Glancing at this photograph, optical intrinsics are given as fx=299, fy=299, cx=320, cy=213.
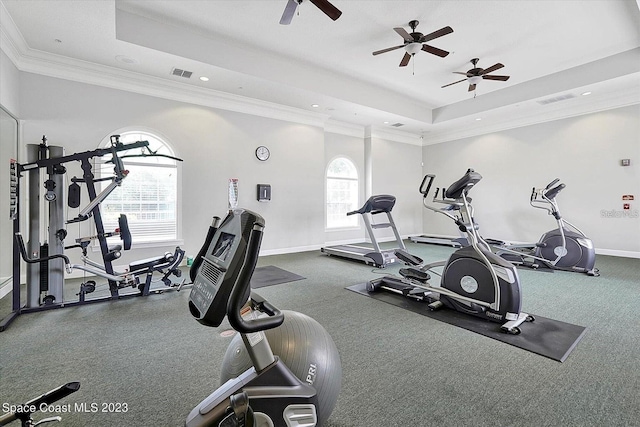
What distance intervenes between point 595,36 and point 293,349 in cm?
666

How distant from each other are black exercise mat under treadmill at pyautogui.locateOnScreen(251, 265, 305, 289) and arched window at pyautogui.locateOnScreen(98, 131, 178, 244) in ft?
6.32

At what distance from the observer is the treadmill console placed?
0.97m

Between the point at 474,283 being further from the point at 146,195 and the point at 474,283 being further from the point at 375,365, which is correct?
the point at 146,195

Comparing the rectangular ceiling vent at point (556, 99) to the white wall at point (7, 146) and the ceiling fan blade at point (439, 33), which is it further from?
the white wall at point (7, 146)

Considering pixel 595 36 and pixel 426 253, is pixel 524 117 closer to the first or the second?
pixel 595 36

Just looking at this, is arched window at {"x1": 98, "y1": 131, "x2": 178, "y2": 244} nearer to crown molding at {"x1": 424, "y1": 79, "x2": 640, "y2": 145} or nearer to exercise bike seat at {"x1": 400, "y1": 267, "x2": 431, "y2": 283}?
exercise bike seat at {"x1": 400, "y1": 267, "x2": 431, "y2": 283}

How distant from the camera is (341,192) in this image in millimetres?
8422

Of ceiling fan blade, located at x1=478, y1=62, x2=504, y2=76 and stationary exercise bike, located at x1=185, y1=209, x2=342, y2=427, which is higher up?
ceiling fan blade, located at x1=478, y1=62, x2=504, y2=76

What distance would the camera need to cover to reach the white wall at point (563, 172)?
611 centimetres

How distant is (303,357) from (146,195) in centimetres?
512

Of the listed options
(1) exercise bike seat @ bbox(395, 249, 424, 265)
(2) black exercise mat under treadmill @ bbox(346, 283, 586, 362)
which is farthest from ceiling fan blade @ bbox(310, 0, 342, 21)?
(2) black exercise mat under treadmill @ bbox(346, 283, 586, 362)

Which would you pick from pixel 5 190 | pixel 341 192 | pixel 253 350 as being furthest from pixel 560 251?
pixel 5 190

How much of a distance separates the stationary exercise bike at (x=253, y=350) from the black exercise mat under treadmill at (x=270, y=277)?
2828mm

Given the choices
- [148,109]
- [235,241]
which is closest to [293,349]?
[235,241]
